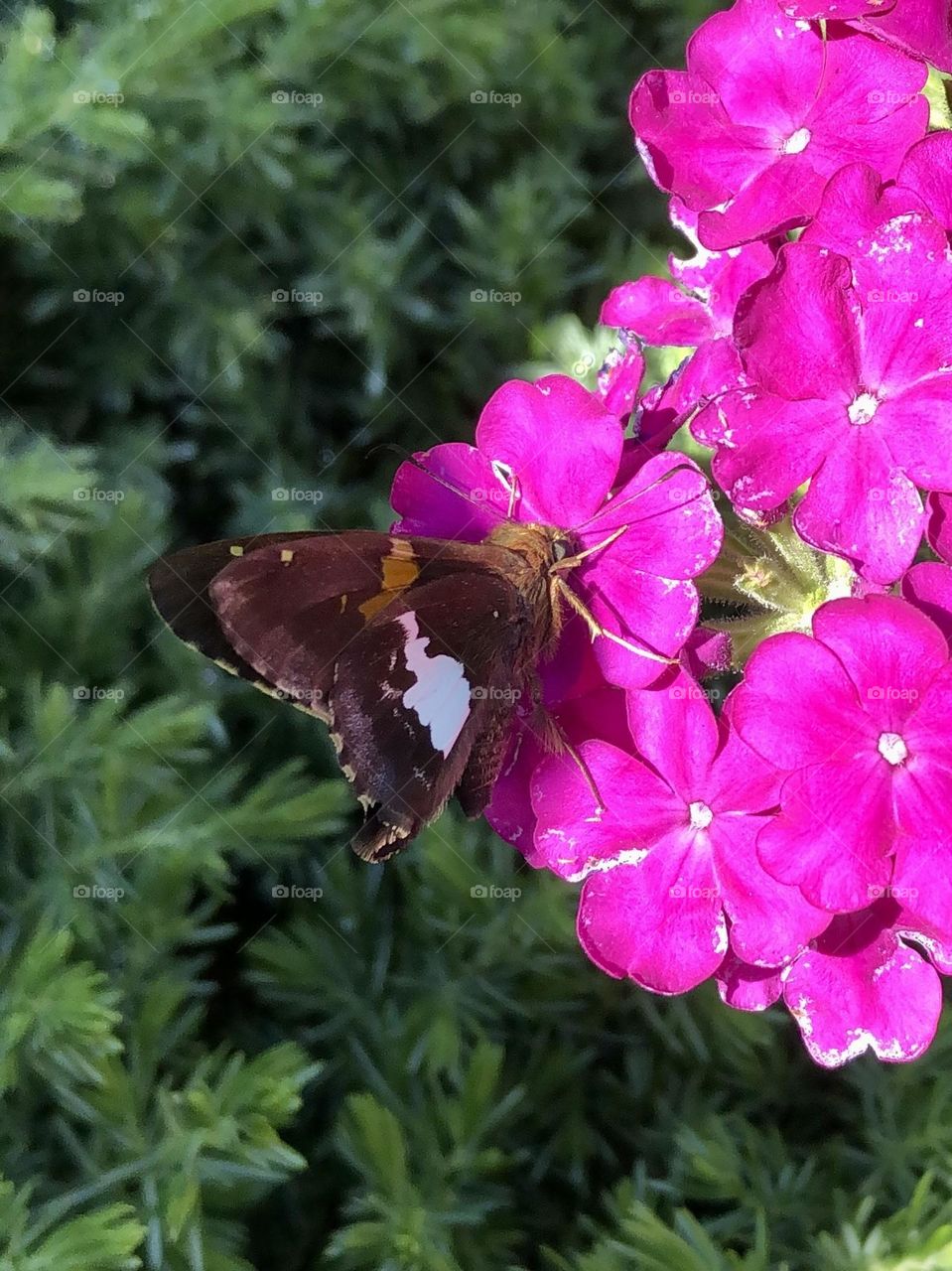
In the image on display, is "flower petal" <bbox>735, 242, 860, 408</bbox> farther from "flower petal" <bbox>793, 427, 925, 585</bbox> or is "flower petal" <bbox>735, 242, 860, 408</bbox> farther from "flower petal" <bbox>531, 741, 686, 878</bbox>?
"flower petal" <bbox>531, 741, 686, 878</bbox>

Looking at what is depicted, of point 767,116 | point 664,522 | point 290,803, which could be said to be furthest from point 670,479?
point 290,803

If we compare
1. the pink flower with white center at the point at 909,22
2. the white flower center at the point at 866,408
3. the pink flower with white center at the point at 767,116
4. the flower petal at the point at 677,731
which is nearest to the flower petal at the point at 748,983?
the flower petal at the point at 677,731

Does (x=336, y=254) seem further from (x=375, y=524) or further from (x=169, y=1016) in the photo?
(x=169, y=1016)

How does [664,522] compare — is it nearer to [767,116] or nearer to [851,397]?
[851,397]

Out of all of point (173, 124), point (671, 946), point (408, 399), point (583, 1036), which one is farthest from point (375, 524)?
point (671, 946)

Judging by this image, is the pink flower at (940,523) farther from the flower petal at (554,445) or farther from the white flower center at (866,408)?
the flower petal at (554,445)

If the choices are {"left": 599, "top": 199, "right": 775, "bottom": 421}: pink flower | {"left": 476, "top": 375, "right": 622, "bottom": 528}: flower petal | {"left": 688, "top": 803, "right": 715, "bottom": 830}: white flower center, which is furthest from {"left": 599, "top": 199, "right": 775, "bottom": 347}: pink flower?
{"left": 688, "top": 803, "right": 715, "bottom": 830}: white flower center
